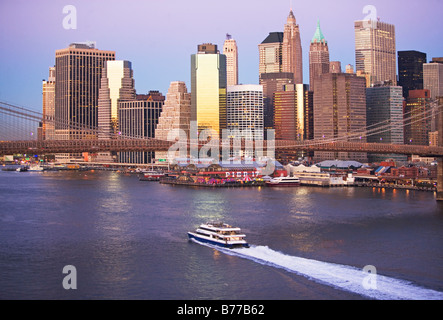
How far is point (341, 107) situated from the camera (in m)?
98.2

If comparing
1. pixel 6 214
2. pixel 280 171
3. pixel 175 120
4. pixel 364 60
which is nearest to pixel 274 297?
pixel 6 214

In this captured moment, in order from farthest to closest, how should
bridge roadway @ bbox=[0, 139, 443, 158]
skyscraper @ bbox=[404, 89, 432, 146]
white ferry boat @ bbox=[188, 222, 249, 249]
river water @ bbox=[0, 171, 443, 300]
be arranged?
skyscraper @ bbox=[404, 89, 432, 146], bridge roadway @ bbox=[0, 139, 443, 158], white ferry boat @ bbox=[188, 222, 249, 249], river water @ bbox=[0, 171, 443, 300]

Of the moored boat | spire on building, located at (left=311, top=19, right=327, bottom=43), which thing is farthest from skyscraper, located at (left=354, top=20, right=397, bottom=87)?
the moored boat

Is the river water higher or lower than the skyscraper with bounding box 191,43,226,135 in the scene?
lower

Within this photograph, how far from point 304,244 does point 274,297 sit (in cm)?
611

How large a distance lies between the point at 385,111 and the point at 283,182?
59.8 meters

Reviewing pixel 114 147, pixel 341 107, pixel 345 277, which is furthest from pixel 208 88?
pixel 345 277

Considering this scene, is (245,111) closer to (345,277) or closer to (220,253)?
(220,253)

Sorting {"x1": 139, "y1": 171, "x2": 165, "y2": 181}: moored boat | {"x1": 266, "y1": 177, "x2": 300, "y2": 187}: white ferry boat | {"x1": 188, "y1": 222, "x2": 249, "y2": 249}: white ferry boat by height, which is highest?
{"x1": 139, "y1": 171, "x2": 165, "y2": 181}: moored boat

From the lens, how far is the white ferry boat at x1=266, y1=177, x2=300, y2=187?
5119 cm

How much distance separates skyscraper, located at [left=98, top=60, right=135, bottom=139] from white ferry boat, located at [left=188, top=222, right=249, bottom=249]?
10480cm

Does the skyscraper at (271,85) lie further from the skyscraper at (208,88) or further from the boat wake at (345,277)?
the boat wake at (345,277)

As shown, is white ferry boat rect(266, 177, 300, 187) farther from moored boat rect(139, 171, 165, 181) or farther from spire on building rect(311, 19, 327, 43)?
spire on building rect(311, 19, 327, 43)
